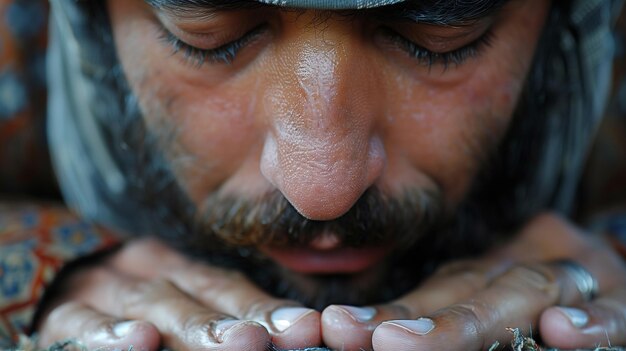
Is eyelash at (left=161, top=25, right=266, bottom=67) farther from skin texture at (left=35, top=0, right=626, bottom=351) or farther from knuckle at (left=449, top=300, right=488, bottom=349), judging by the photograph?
knuckle at (left=449, top=300, right=488, bottom=349)

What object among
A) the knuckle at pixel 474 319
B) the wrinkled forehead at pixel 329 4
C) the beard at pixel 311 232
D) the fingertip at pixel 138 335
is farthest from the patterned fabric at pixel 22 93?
the knuckle at pixel 474 319

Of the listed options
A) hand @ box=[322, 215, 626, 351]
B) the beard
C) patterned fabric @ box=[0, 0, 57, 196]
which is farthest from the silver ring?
patterned fabric @ box=[0, 0, 57, 196]

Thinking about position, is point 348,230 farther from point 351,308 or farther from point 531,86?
point 531,86

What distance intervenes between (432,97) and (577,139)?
0.49 m

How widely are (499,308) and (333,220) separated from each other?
203 millimetres

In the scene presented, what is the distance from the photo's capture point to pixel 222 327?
80cm

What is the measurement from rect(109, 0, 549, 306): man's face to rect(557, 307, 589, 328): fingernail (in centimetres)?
19

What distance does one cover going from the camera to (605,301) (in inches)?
38.3

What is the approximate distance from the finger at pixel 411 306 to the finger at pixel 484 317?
34 mm

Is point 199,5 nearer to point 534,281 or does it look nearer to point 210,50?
point 210,50

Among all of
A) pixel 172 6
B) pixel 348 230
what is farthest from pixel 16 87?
pixel 348 230

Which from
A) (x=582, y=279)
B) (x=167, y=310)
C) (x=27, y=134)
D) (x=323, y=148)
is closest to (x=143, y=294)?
(x=167, y=310)

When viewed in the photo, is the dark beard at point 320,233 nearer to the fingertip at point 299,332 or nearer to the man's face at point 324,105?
the man's face at point 324,105

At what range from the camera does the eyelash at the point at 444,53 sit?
34.8 inches
